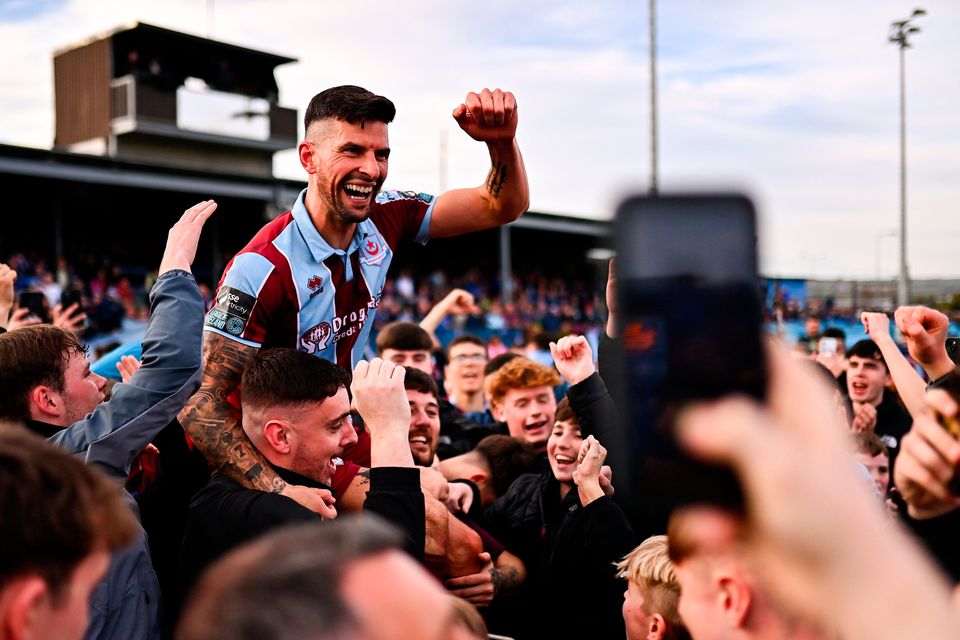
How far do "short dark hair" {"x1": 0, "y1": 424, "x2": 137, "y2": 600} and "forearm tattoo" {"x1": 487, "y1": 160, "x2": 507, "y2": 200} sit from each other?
7.84 feet

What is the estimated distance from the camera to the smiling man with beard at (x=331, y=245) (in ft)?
10.7

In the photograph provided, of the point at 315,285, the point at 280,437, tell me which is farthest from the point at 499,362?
the point at 280,437

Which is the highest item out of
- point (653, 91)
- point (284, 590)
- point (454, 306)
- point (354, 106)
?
point (653, 91)

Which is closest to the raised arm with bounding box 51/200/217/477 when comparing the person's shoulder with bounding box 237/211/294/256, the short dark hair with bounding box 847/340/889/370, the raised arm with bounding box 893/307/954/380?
the person's shoulder with bounding box 237/211/294/256

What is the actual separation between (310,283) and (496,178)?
2.67 feet

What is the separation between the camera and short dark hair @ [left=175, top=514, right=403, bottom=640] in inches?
39.4

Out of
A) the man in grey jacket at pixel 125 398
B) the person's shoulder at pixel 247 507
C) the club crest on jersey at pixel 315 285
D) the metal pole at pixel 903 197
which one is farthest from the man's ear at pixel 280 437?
the metal pole at pixel 903 197

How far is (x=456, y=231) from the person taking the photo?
4047 mm

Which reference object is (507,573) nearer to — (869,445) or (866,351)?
(869,445)

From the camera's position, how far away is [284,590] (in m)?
1.03

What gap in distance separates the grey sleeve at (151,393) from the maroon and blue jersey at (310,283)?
1.87 ft

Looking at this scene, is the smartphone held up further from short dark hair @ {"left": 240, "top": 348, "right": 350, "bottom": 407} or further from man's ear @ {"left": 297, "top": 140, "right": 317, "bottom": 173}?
man's ear @ {"left": 297, "top": 140, "right": 317, "bottom": 173}

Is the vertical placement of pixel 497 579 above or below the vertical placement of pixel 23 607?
A: below

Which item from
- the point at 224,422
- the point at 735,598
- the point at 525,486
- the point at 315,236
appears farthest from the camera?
the point at 525,486
